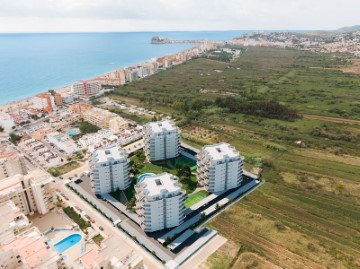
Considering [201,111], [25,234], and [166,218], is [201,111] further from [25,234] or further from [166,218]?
[25,234]

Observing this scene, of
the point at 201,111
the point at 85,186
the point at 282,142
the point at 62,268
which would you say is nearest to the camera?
the point at 62,268

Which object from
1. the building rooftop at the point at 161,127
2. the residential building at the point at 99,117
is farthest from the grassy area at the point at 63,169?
the residential building at the point at 99,117

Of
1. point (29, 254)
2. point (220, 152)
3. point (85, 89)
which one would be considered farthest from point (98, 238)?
point (85, 89)

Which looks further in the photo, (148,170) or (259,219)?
(148,170)

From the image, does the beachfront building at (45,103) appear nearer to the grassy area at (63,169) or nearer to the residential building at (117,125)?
the residential building at (117,125)

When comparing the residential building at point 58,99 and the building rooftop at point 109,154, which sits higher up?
the building rooftop at point 109,154

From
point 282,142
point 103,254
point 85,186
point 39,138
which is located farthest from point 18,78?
point 103,254
